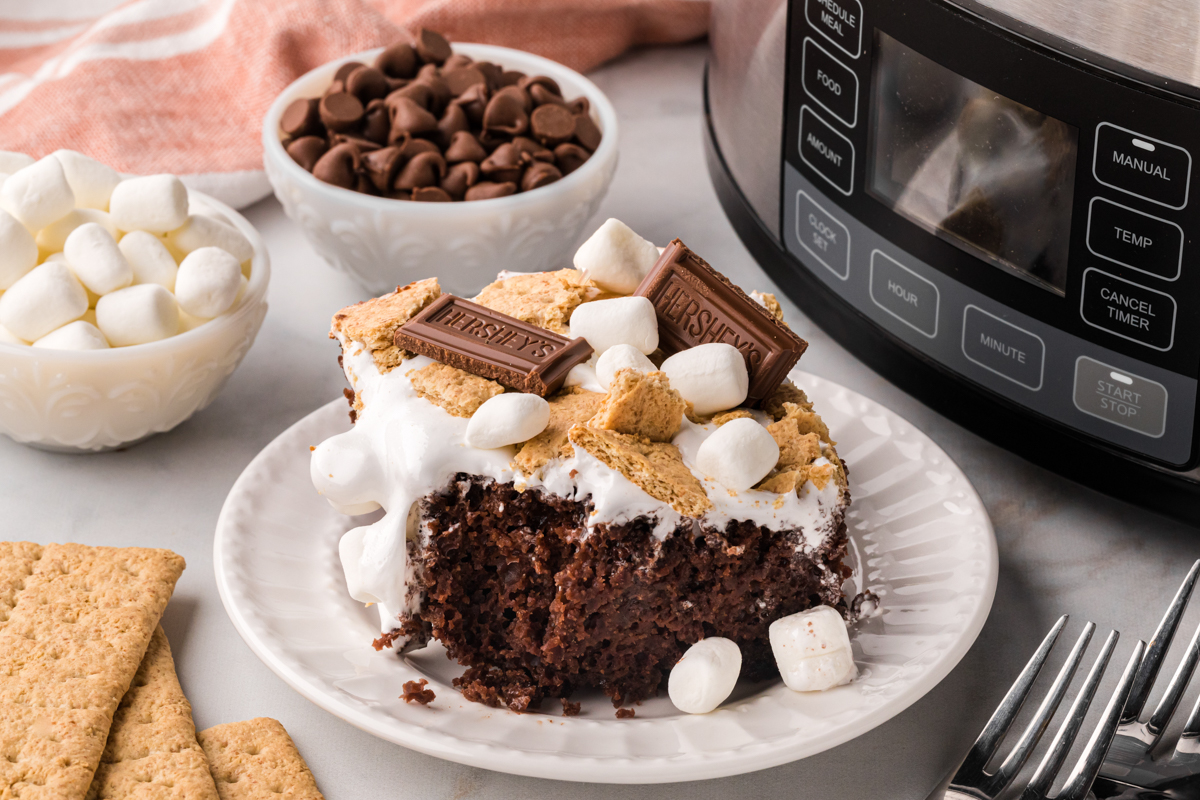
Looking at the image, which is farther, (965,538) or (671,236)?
(671,236)

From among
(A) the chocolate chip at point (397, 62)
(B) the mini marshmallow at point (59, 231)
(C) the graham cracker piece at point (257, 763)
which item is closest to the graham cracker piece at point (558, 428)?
(C) the graham cracker piece at point (257, 763)

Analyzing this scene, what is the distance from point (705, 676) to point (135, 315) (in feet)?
1.69

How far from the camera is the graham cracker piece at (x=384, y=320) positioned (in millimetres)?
813

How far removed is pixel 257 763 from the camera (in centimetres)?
73

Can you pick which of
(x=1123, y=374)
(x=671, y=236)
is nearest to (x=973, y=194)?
(x=1123, y=374)

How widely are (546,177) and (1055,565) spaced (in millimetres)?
555

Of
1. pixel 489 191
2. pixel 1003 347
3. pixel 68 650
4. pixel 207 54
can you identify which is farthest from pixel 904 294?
pixel 207 54

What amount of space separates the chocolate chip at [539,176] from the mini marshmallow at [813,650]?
54 centimetres

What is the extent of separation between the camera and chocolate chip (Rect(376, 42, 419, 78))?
127 cm

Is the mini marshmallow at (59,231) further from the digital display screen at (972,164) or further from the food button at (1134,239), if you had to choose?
the food button at (1134,239)

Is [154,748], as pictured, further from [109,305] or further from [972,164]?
[972,164]

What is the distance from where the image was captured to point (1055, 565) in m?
0.92

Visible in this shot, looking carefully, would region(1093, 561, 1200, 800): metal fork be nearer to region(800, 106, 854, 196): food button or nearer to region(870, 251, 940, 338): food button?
region(870, 251, 940, 338): food button

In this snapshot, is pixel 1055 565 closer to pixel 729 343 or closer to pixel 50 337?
pixel 729 343
